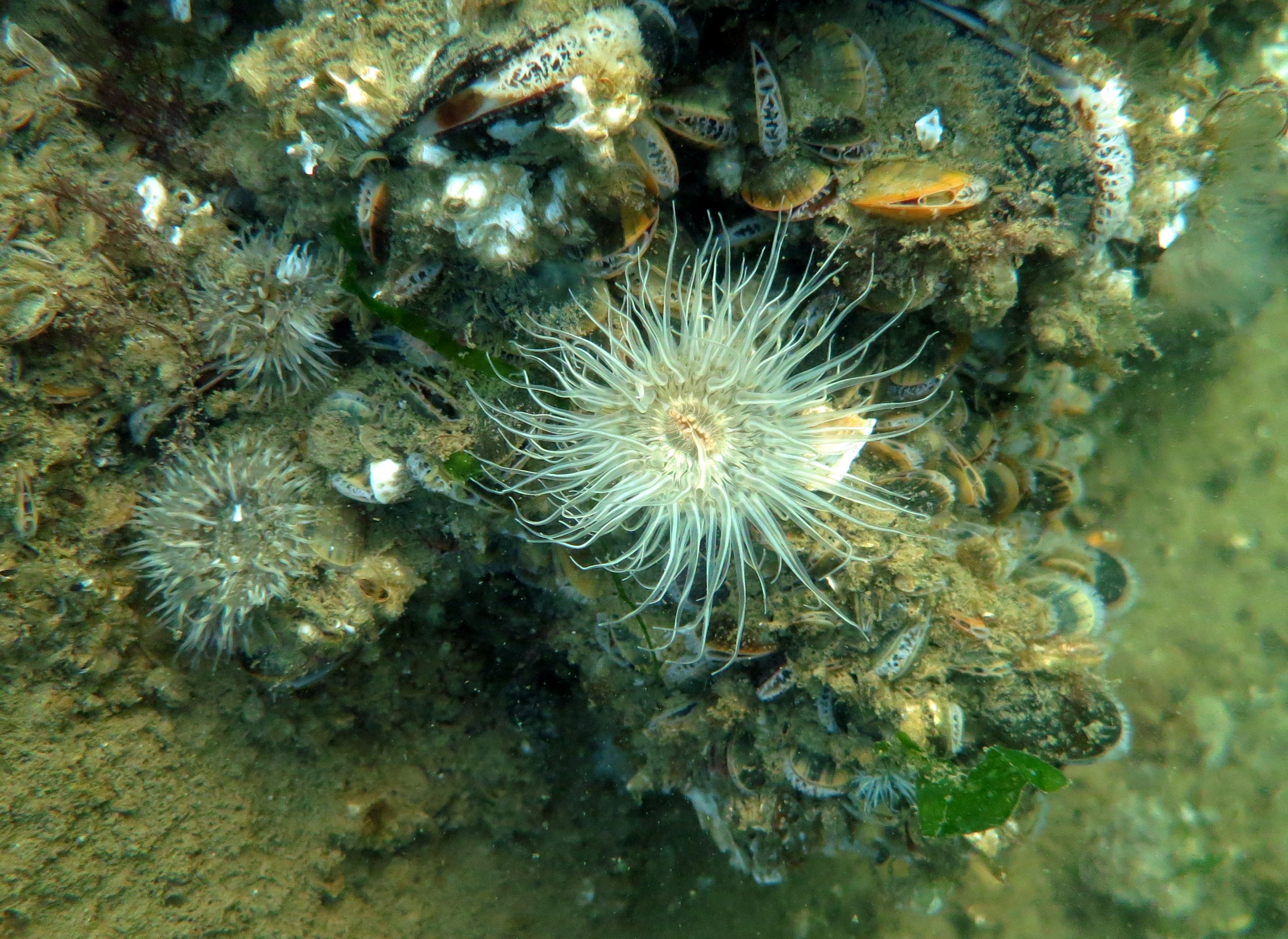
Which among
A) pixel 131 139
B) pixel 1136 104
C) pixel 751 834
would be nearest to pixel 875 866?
pixel 751 834

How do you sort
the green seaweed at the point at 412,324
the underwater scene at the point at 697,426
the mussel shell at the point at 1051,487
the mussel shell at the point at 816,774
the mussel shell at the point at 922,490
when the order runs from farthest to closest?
1. the mussel shell at the point at 1051,487
2. the mussel shell at the point at 816,774
3. the mussel shell at the point at 922,490
4. the green seaweed at the point at 412,324
5. the underwater scene at the point at 697,426

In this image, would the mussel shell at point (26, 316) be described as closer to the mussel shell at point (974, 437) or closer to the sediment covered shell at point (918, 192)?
the sediment covered shell at point (918, 192)

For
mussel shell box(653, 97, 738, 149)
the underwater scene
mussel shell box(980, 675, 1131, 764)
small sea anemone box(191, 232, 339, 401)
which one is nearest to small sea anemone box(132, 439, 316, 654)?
the underwater scene

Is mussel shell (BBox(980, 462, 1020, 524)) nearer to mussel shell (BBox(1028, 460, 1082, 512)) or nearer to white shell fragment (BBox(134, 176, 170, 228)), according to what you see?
mussel shell (BBox(1028, 460, 1082, 512))

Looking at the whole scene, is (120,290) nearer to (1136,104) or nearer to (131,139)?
(131,139)

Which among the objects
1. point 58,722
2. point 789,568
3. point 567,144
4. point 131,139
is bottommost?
point 58,722

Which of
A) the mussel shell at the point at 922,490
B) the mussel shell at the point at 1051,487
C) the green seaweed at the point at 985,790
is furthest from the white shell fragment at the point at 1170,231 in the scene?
the green seaweed at the point at 985,790

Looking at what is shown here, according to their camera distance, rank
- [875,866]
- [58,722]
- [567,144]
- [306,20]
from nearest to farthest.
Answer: [567,144], [306,20], [58,722], [875,866]
